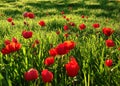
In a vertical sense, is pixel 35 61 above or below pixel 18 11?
above

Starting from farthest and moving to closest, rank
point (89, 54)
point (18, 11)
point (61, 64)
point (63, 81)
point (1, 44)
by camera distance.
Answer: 1. point (18, 11)
2. point (1, 44)
3. point (89, 54)
4. point (61, 64)
5. point (63, 81)

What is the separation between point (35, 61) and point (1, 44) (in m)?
1.79

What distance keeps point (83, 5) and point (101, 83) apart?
54.0 ft

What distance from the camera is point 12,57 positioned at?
3871 millimetres

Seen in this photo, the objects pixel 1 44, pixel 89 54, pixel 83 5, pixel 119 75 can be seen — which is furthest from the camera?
pixel 83 5

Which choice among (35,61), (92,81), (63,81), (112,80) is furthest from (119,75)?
(35,61)

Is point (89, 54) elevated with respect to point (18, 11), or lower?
elevated

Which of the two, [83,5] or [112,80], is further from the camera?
[83,5]

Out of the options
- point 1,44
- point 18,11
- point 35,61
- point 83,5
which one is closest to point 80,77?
point 35,61

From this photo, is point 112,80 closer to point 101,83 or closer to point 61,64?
point 101,83

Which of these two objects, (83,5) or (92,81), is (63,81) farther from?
(83,5)

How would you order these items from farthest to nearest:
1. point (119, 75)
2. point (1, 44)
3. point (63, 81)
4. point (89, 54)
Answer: point (1, 44) → point (89, 54) → point (119, 75) → point (63, 81)

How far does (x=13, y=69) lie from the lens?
11.5 feet

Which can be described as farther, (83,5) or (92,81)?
(83,5)
